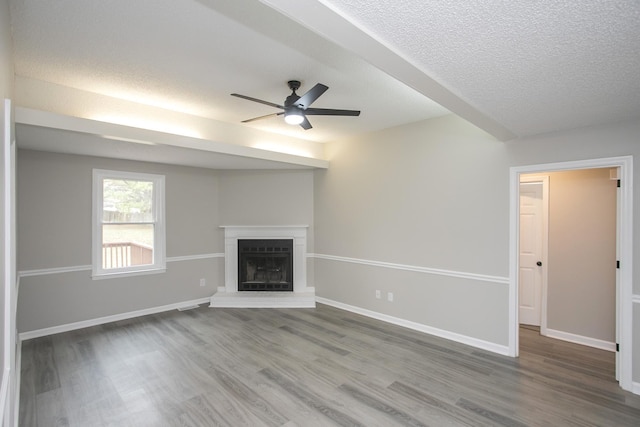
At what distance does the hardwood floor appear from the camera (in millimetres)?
2426

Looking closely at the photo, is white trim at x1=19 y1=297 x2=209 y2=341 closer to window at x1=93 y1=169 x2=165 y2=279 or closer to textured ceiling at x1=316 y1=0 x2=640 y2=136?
window at x1=93 y1=169 x2=165 y2=279

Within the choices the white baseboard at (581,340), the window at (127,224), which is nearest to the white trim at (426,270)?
the white baseboard at (581,340)

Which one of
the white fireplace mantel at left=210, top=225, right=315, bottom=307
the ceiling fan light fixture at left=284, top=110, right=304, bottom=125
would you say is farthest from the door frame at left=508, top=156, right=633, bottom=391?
the white fireplace mantel at left=210, top=225, right=315, bottom=307

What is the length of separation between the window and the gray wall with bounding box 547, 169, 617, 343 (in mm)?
5849

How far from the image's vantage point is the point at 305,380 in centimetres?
294

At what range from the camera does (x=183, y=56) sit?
2.55m

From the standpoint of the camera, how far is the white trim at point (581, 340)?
3.64m

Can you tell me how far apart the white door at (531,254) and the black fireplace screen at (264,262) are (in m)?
3.72

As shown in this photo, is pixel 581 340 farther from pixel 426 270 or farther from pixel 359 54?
pixel 359 54

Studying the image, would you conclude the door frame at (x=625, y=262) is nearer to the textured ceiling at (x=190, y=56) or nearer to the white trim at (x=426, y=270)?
the white trim at (x=426, y=270)

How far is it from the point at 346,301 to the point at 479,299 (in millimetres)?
2125

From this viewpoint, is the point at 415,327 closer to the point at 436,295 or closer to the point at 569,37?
the point at 436,295

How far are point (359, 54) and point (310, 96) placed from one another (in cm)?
110

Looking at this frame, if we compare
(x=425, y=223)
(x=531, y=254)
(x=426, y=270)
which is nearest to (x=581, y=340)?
(x=531, y=254)
